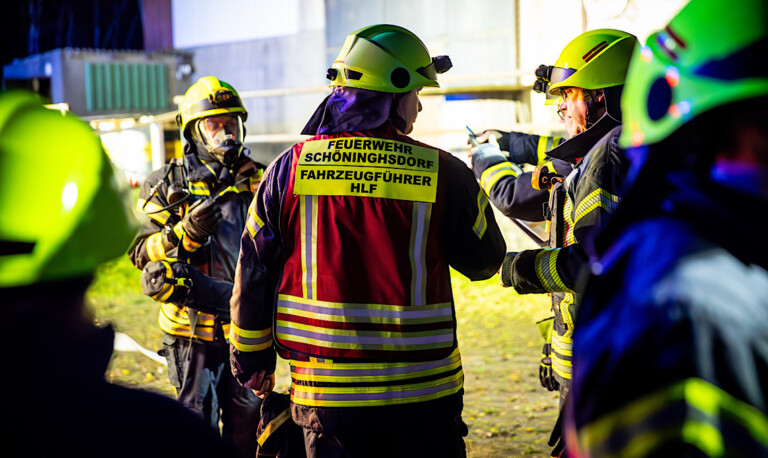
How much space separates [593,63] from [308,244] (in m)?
1.68

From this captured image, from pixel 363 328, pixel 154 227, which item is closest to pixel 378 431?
pixel 363 328

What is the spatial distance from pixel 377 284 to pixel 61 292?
5.01ft

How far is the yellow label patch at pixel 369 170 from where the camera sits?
2.63m

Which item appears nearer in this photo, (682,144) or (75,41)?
(682,144)

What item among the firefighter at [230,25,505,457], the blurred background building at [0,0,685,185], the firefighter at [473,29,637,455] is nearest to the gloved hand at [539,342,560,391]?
the firefighter at [473,29,637,455]

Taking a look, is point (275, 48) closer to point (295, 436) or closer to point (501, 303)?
point (501, 303)

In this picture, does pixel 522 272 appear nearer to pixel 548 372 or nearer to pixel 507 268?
pixel 507 268

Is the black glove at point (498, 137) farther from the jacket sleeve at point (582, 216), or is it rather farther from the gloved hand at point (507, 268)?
the gloved hand at point (507, 268)

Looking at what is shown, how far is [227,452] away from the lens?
111 centimetres

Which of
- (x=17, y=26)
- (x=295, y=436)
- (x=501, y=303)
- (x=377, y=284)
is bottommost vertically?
(x=501, y=303)

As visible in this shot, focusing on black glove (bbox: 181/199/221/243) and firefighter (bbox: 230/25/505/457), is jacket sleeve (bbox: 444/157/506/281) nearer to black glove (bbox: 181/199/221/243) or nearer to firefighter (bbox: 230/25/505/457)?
firefighter (bbox: 230/25/505/457)

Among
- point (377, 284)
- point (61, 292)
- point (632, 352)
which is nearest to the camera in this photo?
point (632, 352)

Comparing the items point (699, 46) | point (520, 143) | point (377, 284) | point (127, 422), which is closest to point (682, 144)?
point (699, 46)

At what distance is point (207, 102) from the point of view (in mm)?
4578
